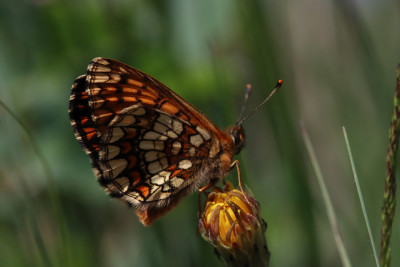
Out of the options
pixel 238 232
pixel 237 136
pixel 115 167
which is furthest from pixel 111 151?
pixel 238 232

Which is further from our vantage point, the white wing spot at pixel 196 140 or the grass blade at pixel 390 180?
the white wing spot at pixel 196 140

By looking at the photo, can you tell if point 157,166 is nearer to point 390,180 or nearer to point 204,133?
point 204,133

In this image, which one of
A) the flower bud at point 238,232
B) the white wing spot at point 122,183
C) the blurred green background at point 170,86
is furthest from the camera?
the blurred green background at point 170,86

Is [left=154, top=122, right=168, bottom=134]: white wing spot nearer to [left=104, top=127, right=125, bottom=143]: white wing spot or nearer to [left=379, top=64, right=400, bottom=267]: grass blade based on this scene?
[left=104, top=127, right=125, bottom=143]: white wing spot

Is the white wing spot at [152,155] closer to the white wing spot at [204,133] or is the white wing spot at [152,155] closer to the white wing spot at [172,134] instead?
the white wing spot at [172,134]

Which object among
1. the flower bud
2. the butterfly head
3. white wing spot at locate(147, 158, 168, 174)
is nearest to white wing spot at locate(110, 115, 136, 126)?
white wing spot at locate(147, 158, 168, 174)

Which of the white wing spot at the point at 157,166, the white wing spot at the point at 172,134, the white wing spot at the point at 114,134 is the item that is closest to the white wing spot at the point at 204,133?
the white wing spot at the point at 172,134

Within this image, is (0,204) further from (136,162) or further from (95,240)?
(136,162)

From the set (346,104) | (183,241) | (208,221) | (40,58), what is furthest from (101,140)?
(346,104)
